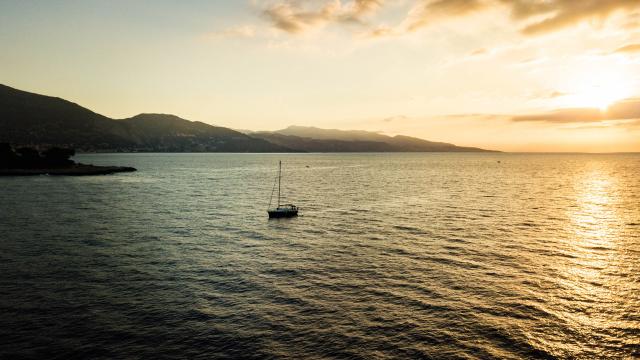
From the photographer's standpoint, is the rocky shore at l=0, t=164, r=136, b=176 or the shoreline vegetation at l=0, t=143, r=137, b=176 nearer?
the rocky shore at l=0, t=164, r=136, b=176

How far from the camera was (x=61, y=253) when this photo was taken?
49.5 m

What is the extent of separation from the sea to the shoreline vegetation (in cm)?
10655

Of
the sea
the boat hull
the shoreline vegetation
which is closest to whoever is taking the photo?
the sea

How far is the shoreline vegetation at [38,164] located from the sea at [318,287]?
107 m

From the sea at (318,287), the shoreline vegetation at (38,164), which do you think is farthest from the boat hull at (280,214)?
the shoreline vegetation at (38,164)

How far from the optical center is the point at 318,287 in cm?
3862

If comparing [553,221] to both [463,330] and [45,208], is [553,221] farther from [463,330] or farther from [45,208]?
[45,208]

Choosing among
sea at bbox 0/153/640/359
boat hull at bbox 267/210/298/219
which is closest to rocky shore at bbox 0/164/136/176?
sea at bbox 0/153/640/359

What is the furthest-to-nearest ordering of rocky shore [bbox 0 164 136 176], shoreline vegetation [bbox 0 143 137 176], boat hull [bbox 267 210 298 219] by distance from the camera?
shoreline vegetation [bbox 0 143 137 176]
rocky shore [bbox 0 164 136 176]
boat hull [bbox 267 210 298 219]

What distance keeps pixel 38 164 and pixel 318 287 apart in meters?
189

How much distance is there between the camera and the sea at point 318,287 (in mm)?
27750

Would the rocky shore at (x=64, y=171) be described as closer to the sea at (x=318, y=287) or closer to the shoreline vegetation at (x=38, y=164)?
the shoreline vegetation at (x=38, y=164)

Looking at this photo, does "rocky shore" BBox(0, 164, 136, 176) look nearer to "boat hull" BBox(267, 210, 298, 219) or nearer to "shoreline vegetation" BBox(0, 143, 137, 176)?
"shoreline vegetation" BBox(0, 143, 137, 176)

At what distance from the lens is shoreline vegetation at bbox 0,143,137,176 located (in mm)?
167875
